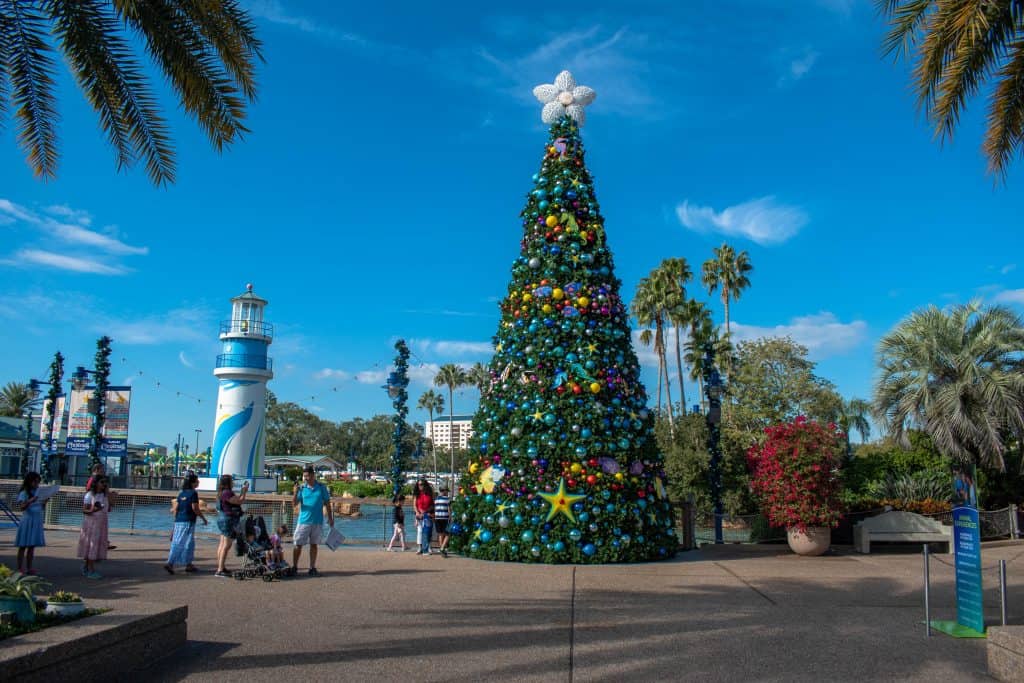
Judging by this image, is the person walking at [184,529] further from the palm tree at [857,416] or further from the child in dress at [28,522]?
the palm tree at [857,416]

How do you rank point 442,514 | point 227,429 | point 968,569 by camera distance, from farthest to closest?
point 227,429 < point 442,514 < point 968,569

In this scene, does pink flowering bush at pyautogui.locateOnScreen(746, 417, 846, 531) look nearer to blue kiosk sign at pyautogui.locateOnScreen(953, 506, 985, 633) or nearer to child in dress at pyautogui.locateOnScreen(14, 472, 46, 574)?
blue kiosk sign at pyautogui.locateOnScreen(953, 506, 985, 633)

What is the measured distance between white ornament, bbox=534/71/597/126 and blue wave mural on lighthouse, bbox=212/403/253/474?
27.1 m

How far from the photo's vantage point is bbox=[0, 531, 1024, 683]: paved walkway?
5.77 m

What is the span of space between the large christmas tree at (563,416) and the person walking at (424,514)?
61 centimetres

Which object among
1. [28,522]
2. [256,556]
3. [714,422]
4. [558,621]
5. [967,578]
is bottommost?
[558,621]

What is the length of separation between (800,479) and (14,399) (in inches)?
2829

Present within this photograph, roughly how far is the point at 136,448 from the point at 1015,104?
236 ft

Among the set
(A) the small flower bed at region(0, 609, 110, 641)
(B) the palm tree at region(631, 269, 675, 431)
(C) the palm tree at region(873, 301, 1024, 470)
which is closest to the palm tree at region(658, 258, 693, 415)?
(B) the palm tree at region(631, 269, 675, 431)

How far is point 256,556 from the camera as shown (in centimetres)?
1046

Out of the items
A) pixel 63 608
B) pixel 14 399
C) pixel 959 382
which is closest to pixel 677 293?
pixel 959 382

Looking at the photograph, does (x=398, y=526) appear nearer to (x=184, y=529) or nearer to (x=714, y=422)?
(x=184, y=529)

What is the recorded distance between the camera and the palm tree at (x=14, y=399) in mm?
64750

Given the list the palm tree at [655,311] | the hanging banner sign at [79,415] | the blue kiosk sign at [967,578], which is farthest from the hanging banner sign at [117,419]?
the blue kiosk sign at [967,578]
